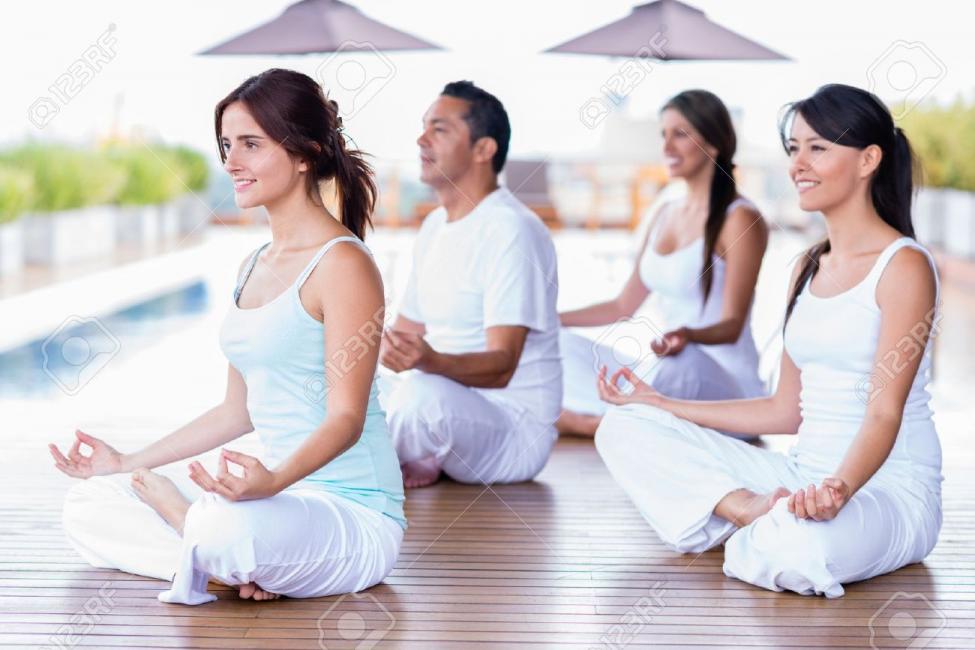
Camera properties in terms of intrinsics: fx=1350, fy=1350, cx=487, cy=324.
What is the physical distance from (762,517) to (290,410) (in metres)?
1.07

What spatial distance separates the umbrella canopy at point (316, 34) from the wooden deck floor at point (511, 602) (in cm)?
278

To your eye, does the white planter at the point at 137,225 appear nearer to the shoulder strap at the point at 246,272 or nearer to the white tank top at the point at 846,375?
the shoulder strap at the point at 246,272

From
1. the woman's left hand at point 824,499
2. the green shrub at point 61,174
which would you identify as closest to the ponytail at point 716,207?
the woman's left hand at point 824,499

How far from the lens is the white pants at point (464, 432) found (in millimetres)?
3924

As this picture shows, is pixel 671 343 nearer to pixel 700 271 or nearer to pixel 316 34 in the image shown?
pixel 700 271

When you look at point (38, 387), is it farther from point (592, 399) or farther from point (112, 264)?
point (112, 264)

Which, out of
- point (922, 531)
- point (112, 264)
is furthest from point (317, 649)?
point (112, 264)

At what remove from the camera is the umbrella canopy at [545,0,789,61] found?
5.77 meters

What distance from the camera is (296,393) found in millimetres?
2746

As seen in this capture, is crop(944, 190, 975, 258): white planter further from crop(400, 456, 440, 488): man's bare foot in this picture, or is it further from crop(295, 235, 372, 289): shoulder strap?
crop(295, 235, 372, 289): shoulder strap

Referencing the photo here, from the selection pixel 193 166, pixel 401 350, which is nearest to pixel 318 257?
pixel 401 350

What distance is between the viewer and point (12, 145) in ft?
36.5

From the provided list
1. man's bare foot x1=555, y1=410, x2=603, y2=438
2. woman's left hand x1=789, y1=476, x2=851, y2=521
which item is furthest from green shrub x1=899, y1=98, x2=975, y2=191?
woman's left hand x1=789, y1=476, x2=851, y2=521

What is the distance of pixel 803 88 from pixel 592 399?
936 cm
